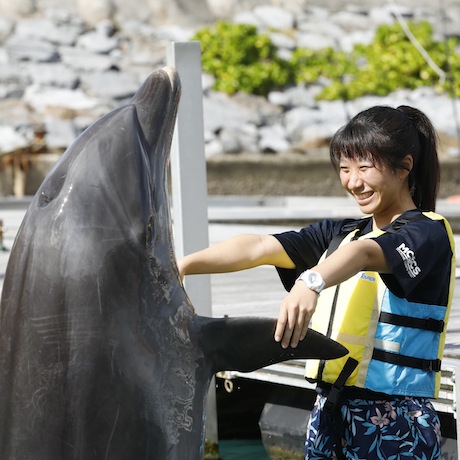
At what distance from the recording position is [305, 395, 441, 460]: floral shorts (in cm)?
279

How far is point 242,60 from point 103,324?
1786 cm

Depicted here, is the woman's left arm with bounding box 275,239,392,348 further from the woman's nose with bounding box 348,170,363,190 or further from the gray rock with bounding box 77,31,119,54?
the gray rock with bounding box 77,31,119,54

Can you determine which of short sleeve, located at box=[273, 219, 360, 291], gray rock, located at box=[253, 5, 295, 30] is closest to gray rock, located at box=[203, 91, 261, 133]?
gray rock, located at box=[253, 5, 295, 30]

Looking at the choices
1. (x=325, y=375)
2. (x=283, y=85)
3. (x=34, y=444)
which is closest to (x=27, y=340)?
(x=34, y=444)

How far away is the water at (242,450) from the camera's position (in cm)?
590

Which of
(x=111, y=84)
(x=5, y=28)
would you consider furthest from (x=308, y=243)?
(x=5, y=28)

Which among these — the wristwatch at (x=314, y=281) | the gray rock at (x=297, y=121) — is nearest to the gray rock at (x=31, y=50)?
the gray rock at (x=297, y=121)

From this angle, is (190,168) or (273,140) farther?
(273,140)

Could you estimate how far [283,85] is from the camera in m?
20.2

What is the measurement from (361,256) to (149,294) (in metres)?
0.54

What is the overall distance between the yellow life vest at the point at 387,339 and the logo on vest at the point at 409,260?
13 centimetres

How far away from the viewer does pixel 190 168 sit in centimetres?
495

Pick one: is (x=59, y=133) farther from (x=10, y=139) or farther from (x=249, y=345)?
(x=249, y=345)

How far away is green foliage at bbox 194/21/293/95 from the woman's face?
1693cm
